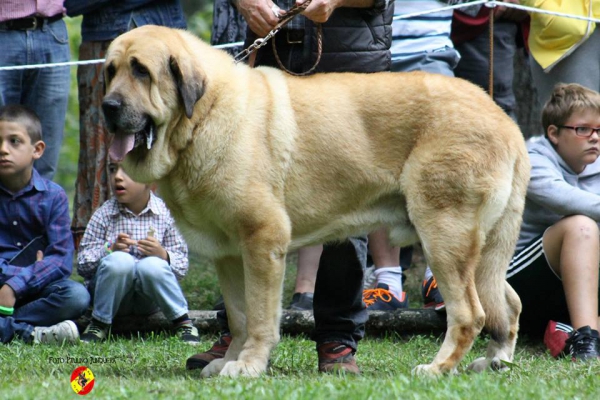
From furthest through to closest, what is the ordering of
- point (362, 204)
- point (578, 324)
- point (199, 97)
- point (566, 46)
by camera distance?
point (566, 46)
point (578, 324)
point (362, 204)
point (199, 97)

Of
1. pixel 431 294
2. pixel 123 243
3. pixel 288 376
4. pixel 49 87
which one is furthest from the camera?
pixel 49 87

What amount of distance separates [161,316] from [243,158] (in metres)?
2.41

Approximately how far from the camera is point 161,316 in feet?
21.4

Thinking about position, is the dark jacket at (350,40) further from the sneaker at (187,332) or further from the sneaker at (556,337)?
the sneaker at (187,332)

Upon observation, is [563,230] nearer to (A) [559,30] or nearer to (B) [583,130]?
(B) [583,130]

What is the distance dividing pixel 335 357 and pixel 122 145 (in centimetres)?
152

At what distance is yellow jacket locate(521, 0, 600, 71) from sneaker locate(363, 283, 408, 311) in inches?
81.5

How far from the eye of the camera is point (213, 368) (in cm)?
464

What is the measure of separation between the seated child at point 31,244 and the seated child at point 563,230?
9.69 feet

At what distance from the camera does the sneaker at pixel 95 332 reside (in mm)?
6105

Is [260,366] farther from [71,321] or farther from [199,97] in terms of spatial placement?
[71,321]

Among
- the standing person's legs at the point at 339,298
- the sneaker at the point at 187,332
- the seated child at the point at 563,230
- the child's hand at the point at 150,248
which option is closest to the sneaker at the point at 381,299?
the seated child at the point at 563,230

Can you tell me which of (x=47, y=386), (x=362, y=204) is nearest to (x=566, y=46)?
(x=362, y=204)

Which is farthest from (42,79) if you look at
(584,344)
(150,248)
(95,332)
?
(584,344)
